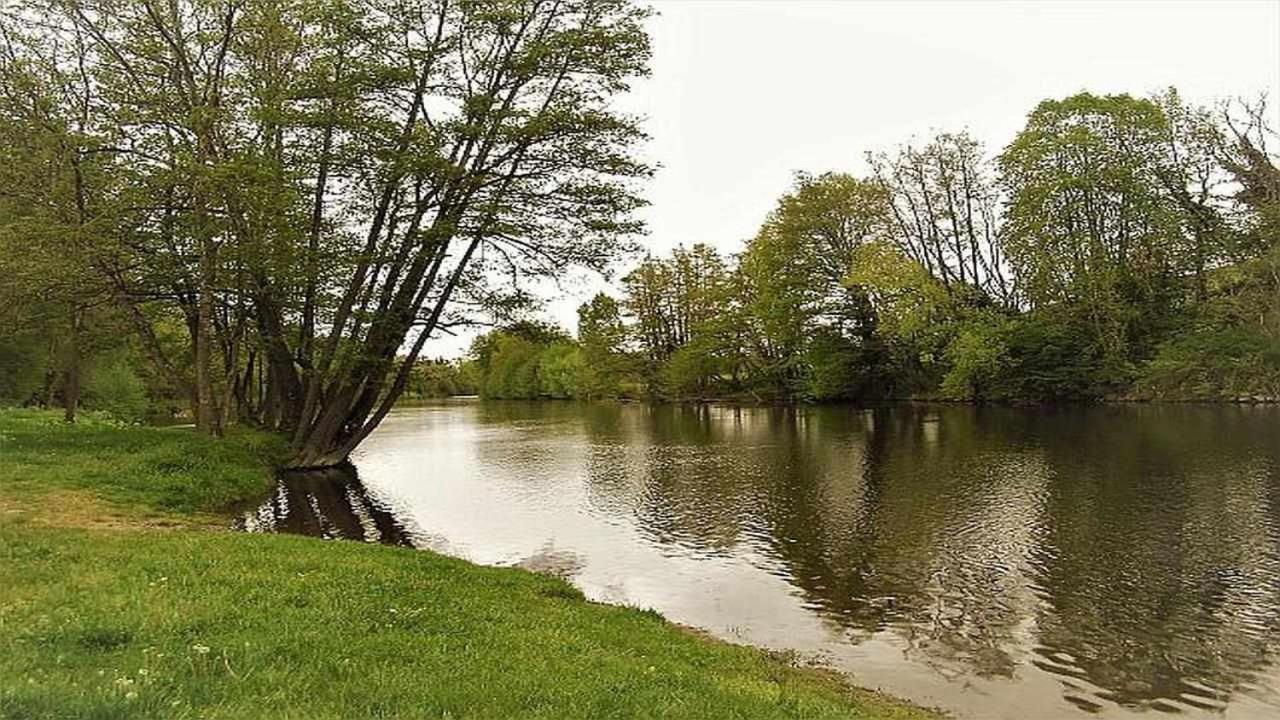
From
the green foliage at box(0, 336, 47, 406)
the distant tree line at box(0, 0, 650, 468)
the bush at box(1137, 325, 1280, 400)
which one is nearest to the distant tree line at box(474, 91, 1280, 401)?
the bush at box(1137, 325, 1280, 400)

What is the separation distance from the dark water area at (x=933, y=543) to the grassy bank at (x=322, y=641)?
251 centimetres

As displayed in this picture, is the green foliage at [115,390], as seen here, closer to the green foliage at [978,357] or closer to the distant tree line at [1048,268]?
the distant tree line at [1048,268]

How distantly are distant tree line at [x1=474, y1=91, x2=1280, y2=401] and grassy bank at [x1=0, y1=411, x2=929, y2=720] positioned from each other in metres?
39.9

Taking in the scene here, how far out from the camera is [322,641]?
8.10 m

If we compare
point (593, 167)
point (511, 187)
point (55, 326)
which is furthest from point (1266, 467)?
point (55, 326)

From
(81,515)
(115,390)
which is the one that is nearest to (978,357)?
(81,515)

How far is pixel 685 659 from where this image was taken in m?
10.4

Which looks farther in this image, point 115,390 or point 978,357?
point 978,357

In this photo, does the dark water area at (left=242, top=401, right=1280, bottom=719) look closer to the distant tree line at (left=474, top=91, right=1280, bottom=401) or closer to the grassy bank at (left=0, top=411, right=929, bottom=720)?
the grassy bank at (left=0, top=411, right=929, bottom=720)

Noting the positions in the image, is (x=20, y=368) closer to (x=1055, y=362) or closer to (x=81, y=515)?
(x=81, y=515)

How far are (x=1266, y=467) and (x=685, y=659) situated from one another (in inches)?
1050

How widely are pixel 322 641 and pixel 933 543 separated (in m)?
14.8

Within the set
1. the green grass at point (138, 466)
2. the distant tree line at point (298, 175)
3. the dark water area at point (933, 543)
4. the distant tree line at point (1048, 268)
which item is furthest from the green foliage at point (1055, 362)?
the green grass at point (138, 466)

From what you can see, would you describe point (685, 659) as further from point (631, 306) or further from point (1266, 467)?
point (631, 306)
